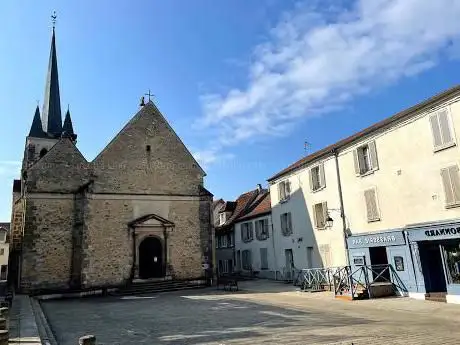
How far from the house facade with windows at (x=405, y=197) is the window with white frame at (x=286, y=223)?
368 centimetres

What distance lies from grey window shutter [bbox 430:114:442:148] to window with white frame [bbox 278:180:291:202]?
424 inches

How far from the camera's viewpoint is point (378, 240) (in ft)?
52.5

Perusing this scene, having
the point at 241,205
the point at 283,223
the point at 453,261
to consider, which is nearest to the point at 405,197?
the point at 453,261

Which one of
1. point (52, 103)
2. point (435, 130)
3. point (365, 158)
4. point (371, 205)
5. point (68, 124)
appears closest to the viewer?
point (435, 130)

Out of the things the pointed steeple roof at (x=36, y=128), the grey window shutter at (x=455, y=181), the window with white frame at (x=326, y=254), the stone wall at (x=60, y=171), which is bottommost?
the window with white frame at (x=326, y=254)

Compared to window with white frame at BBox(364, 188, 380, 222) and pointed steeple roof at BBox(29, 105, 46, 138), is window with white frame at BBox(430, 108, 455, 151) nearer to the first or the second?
window with white frame at BBox(364, 188, 380, 222)

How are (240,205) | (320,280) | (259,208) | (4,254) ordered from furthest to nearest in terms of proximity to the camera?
(4,254)
(240,205)
(259,208)
(320,280)

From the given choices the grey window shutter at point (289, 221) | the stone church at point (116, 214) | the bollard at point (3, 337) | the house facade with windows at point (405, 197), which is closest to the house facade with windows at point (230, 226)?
the grey window shutter at point (289, 221)

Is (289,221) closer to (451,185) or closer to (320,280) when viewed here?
(320,280)

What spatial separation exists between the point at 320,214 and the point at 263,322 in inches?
442

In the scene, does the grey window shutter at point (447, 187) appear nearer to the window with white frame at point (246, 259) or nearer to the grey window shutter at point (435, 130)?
the grey window shutter at point (435, 130)

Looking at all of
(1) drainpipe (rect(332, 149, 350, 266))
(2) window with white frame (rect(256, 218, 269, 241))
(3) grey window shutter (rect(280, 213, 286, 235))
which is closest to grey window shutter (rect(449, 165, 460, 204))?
(1) drainpipe (rect(332, 149, 350, 266))

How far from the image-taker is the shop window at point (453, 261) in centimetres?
1288

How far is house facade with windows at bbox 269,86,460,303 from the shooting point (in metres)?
13.2
